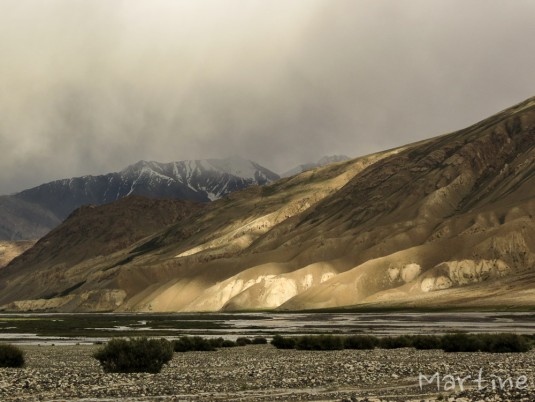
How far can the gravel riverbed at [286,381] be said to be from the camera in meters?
21.1

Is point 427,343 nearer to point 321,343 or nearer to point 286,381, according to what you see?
point 321,343

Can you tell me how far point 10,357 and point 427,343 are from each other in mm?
24759

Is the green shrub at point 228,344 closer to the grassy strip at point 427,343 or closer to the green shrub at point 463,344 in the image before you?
the grassy strip at point 427,343

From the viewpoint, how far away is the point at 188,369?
1249 inches

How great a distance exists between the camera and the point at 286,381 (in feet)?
84.1

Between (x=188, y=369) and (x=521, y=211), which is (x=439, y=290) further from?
(x=188, y=369)

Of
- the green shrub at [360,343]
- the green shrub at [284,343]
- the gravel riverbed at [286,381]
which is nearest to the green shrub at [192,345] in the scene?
the green shrub at [284,343]

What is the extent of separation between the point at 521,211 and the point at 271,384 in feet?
503

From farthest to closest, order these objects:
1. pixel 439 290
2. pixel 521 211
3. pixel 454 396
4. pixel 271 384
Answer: pixel 521 211, pixel 439 290, pixel 271 384, pixel 454 396

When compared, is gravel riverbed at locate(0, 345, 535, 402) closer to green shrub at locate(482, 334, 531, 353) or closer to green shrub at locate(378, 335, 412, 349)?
green shrub at locate(482, 334, 531, 353)

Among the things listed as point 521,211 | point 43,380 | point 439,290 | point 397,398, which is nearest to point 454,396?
point 397,398

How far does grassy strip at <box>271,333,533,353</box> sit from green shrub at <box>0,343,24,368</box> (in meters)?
19.4

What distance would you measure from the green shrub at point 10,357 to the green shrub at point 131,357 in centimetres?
533

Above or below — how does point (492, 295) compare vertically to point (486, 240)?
below
